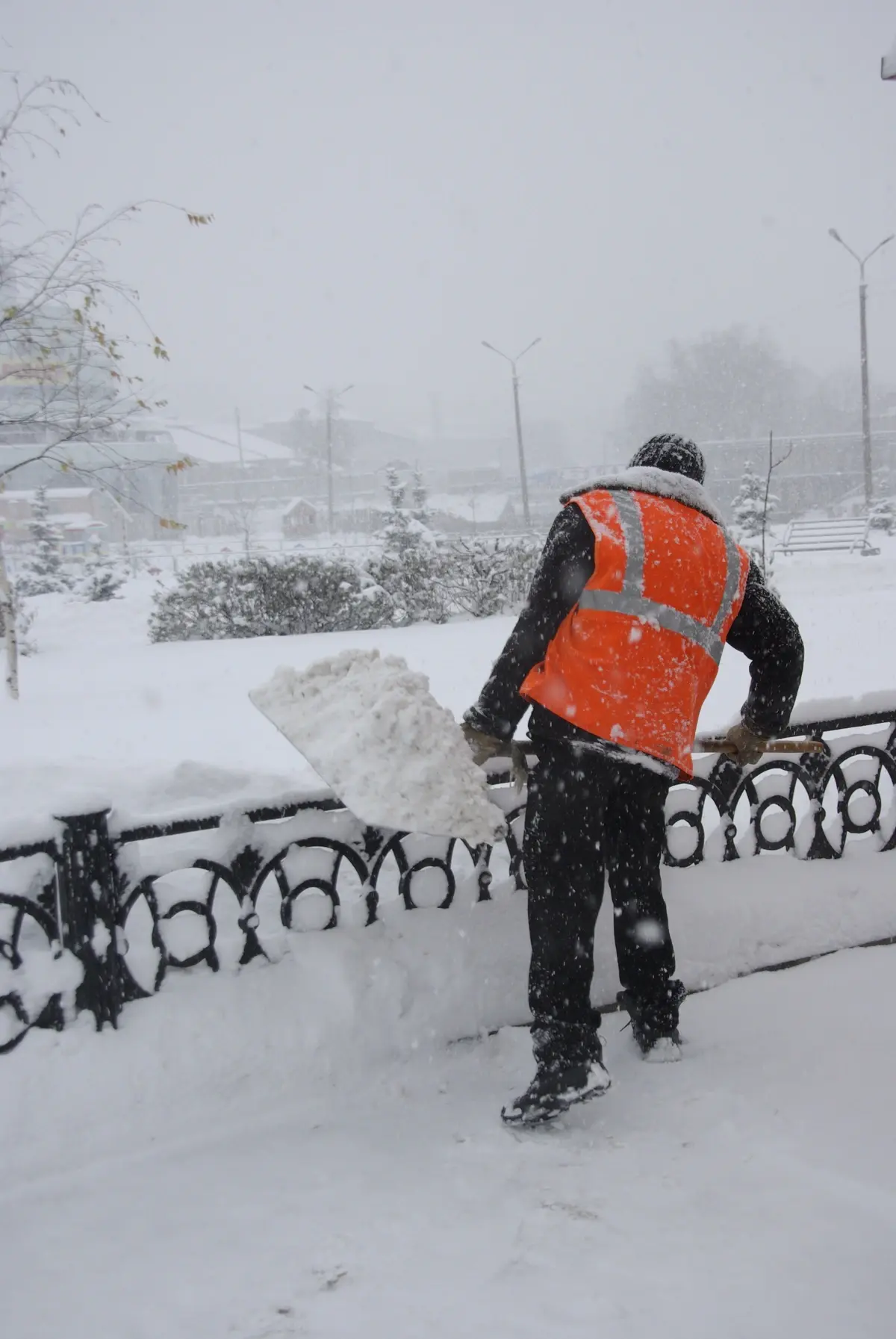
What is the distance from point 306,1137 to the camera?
2246mm

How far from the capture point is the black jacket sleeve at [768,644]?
2.49 meters

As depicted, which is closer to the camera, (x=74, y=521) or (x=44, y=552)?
(x=44, y=552)

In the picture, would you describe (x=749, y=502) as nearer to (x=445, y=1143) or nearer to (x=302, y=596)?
(x=302, y=596)

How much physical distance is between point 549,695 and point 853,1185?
4.13 ft

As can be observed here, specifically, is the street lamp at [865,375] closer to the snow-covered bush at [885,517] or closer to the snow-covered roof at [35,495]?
the snow-covered bush at [885,517]

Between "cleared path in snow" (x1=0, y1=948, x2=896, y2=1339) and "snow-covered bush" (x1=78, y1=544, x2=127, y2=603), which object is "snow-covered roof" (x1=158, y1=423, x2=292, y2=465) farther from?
"cleared path in snow" (x1=0, y1=948, x2=896, y2=1339)

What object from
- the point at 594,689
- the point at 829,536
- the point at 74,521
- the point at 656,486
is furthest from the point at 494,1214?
the point at 74,521

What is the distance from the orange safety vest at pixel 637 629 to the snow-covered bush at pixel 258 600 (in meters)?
10.8

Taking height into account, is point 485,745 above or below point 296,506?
below

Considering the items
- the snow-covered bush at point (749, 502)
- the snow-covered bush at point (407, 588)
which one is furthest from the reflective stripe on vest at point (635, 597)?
the snow-covered bush at point (749, 502)

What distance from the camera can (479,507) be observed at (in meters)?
34.8

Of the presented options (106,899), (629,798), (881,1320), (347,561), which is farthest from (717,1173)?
(347,561)

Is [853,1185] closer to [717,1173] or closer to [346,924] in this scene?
[717,1173]

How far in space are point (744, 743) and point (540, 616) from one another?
0.92m
